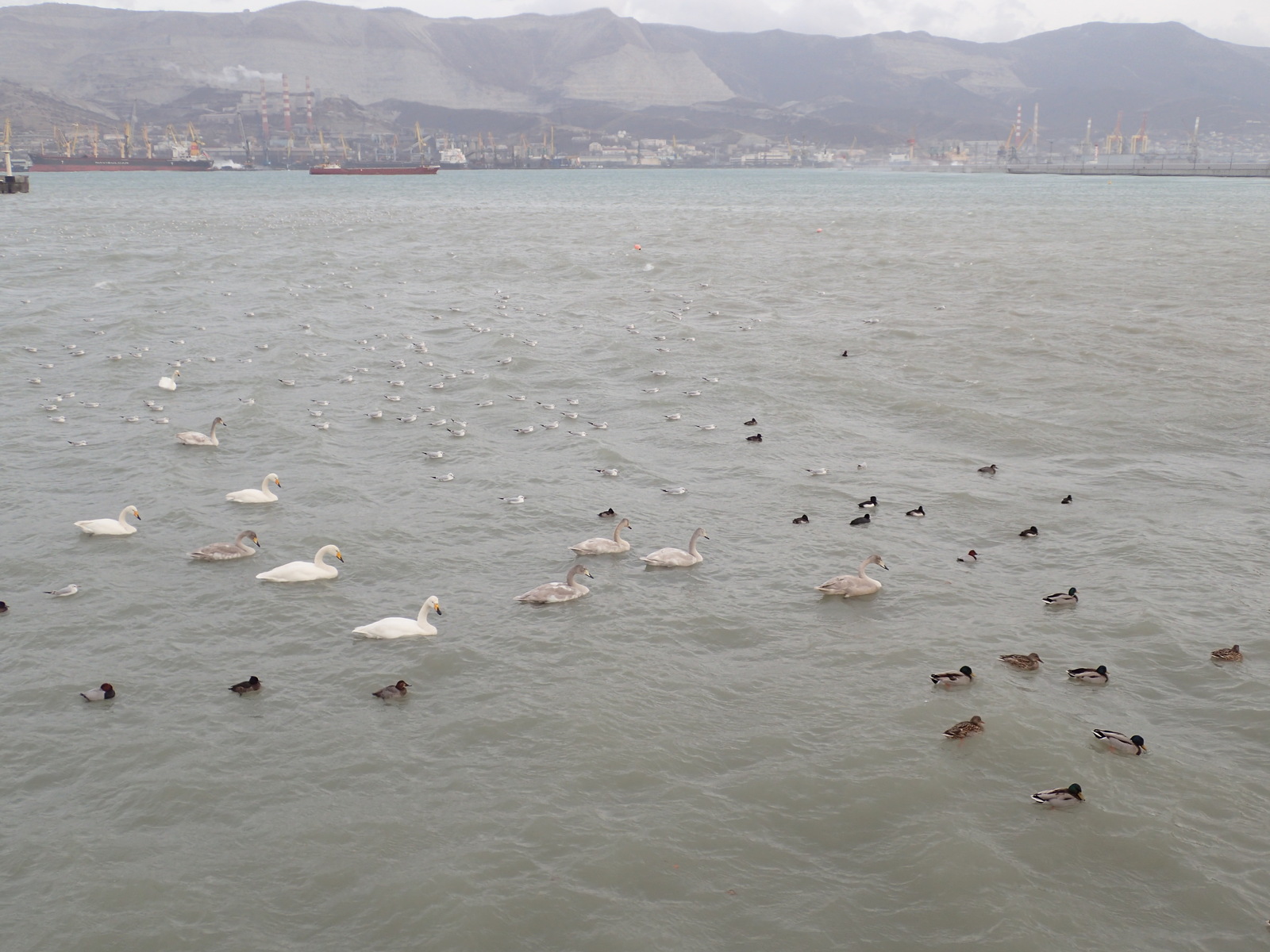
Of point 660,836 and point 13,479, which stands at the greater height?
point 13,479

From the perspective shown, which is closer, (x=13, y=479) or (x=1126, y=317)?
(x=13, y=479)

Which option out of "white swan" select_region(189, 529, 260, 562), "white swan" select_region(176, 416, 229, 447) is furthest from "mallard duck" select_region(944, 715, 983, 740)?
"white swan" select_region(176, 416, 229, 447)

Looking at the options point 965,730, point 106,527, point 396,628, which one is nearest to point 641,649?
point 396,628

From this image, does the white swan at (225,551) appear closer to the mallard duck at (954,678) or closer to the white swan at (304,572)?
the white swan at (304,572)

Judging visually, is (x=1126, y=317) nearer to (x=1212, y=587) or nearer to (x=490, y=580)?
(x=1212, y=587)

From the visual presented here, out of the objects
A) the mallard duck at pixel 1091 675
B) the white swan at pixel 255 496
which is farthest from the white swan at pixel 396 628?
the mallard duck at pixel 1091 675

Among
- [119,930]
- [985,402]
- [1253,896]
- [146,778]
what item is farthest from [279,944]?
[985,402]

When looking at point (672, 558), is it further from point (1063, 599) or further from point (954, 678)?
point (1063, 599)
